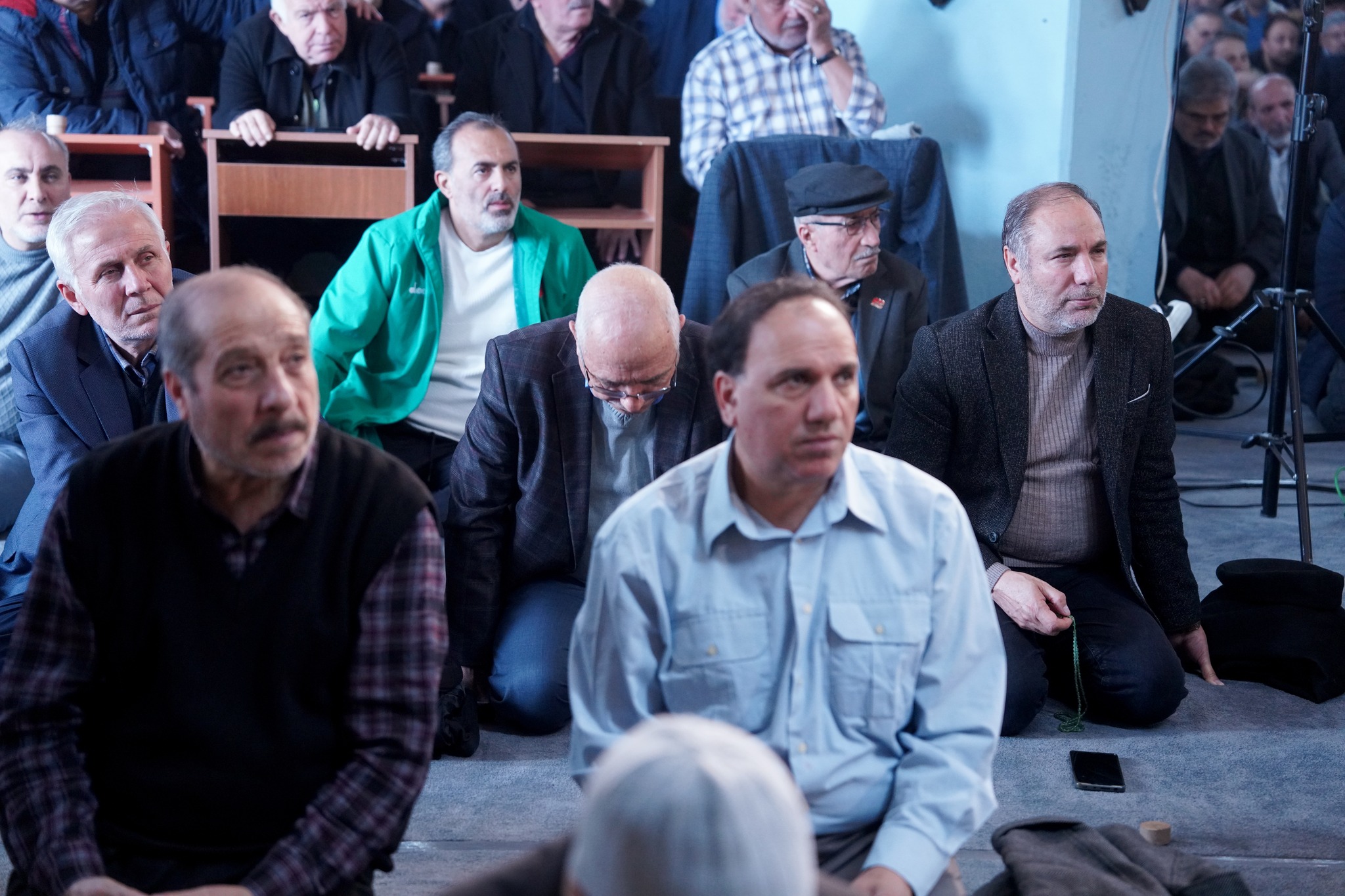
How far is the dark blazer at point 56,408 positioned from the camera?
2.37m

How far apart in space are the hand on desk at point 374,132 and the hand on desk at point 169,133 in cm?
56

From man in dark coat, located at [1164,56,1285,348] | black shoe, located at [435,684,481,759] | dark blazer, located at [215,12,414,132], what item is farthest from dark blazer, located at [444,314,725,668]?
man in dark coat, located at [1164,56,1285,348]

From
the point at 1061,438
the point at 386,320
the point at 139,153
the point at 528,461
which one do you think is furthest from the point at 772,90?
the point at 528,461

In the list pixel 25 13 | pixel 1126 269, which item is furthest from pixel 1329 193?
pixel 25 13

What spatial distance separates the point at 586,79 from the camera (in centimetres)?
432

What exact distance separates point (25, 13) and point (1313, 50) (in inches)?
150

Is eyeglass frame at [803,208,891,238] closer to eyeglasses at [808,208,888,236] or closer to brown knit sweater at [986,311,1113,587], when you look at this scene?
eyeglasses at [808,208,888,236]

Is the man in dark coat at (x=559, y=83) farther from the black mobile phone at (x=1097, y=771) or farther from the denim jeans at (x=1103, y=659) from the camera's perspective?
the black mobile phone at (x=1097, y=771)

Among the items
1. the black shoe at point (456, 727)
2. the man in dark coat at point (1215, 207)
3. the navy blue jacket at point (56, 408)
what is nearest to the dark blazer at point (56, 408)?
the navy blue jacket at point (56, 408)

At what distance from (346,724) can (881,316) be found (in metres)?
2.29

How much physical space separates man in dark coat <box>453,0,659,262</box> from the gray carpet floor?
2.30 metres

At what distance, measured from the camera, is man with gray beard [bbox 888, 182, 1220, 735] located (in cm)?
250

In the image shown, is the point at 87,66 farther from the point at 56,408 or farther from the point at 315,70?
the point at 56,408

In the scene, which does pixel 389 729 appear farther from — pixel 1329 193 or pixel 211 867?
pixel 1329 193
